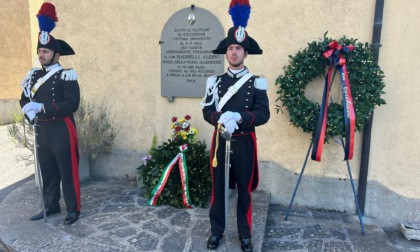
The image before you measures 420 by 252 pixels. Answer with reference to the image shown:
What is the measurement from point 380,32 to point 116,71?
3657mm

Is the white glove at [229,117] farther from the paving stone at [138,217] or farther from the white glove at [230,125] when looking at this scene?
the paving stone at [138,217]

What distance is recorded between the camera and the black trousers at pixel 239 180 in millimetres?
3254

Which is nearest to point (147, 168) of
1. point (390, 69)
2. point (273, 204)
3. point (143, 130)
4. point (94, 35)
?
point (143, 130)

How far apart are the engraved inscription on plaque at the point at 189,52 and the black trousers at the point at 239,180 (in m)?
1.76

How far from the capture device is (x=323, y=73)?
4262 millimetres

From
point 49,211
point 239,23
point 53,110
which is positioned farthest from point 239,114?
point 49,211

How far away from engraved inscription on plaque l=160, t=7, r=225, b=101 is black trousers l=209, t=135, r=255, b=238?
5.77ft

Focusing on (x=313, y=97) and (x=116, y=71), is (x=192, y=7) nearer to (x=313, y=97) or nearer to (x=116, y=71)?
(x=116, y=71)

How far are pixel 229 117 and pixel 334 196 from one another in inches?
94.6

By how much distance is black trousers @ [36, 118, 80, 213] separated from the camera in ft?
12.4

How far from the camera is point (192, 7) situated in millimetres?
4762

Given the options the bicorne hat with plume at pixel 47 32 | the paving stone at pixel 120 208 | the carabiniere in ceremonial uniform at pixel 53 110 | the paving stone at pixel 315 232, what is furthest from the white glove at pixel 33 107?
the paving stone at pixel 315 232

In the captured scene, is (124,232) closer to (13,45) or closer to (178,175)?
→ (178,175)

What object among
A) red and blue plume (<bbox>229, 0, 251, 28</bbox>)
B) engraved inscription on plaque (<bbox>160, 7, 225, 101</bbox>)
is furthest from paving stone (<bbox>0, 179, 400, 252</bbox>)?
red and blue plume (<bbox>229, 0, 251, 28</bbox>)
